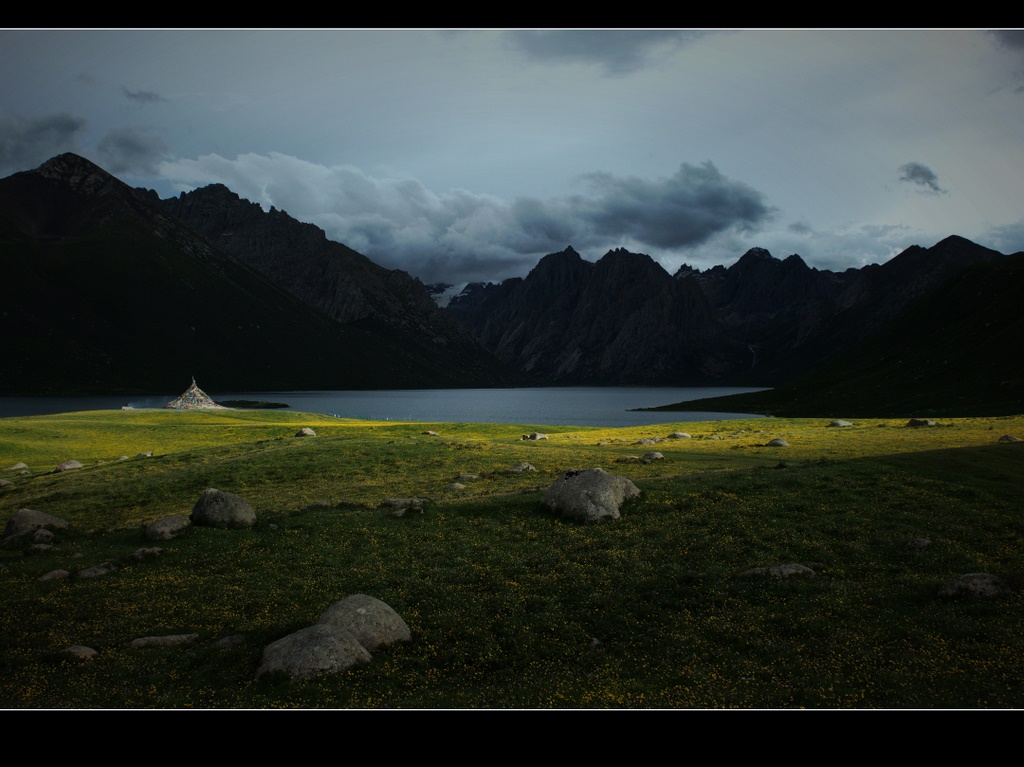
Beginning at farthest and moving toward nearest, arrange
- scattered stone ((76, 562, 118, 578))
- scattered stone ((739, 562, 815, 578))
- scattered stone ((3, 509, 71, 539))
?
1. scattered stone ((3, 509, 71, 539))
2. scattered stone ((76, 562, 118, 578))
3. scattered stone ((739, 562, 815, 578))

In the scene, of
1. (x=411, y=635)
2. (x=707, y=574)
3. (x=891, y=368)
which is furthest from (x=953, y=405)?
(x=411, y=635)

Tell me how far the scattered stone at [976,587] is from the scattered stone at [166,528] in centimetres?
3104

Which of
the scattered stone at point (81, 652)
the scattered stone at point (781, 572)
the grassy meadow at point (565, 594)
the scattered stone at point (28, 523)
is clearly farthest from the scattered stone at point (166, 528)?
the scattered stone at point (781, 572)

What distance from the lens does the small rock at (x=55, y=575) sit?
23.7m

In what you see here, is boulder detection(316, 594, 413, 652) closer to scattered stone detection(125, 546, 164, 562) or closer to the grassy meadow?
the grassy meadow

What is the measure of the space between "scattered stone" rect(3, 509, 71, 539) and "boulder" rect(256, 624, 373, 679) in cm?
2181

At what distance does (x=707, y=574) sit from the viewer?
2156 cm

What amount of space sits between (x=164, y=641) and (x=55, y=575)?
33.4ft

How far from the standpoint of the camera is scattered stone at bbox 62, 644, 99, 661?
16.6 m

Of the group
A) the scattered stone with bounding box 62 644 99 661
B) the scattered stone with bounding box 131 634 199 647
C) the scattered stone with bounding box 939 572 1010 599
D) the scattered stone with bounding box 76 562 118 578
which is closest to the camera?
the scattered stone with bounding box 62 644 99 661

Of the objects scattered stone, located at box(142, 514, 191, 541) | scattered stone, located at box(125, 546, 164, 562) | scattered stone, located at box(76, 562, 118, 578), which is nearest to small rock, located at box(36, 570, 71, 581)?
scattered stone, located at box(76, 562, 118, 578)

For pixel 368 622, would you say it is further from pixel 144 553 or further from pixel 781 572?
pixel 144 553

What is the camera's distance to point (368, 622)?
56.9 feet

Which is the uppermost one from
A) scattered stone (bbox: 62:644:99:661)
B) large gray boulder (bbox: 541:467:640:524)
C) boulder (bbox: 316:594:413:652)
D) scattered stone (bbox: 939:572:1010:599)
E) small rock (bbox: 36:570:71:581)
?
large gray boulder (bbox: 541:467:640:524)
